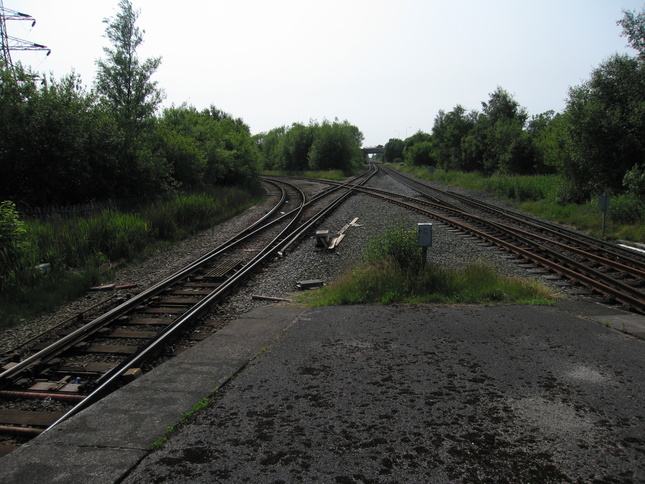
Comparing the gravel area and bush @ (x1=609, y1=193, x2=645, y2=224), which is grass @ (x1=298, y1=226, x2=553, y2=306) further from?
bush @ (x1=609, y1=193, x2=645, y2=224)

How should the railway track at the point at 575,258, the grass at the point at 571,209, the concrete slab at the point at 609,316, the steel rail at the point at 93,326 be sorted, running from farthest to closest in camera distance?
the grass at the point at 571,209 → the railway track at the point at 575,258 → the concrete slab at the point at 609,316 → the steel rail at the point at 93,326

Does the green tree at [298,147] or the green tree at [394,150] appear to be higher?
the green tree at [394,150]

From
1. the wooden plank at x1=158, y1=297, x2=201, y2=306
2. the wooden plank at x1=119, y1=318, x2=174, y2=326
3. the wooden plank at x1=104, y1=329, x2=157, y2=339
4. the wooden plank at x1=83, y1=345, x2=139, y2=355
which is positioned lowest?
the wooden plank at x1=83, y1=345, x2=139, y2=355

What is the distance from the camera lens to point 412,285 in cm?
695

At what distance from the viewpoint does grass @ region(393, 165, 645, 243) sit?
13000 millimetres

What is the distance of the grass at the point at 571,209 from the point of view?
1300cm

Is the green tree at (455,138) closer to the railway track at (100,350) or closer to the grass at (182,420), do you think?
the railway track at (100,350)

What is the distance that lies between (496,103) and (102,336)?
6253 centimetres

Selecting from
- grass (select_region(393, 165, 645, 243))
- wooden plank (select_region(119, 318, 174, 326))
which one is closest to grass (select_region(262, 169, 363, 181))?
grass (select_region(393, 165, 645, 243))

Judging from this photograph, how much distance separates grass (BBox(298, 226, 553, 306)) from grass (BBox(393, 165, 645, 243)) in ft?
24.7

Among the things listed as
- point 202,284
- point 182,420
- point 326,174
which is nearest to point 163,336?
point 182,420

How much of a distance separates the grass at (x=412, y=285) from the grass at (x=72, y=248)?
15.4 ft

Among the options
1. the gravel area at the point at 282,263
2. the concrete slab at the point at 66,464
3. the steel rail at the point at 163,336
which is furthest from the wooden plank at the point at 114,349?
the concrete slab at the point at 66,464

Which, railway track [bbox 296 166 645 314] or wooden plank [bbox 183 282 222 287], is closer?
railway track [bbox 296 166 645 314]
